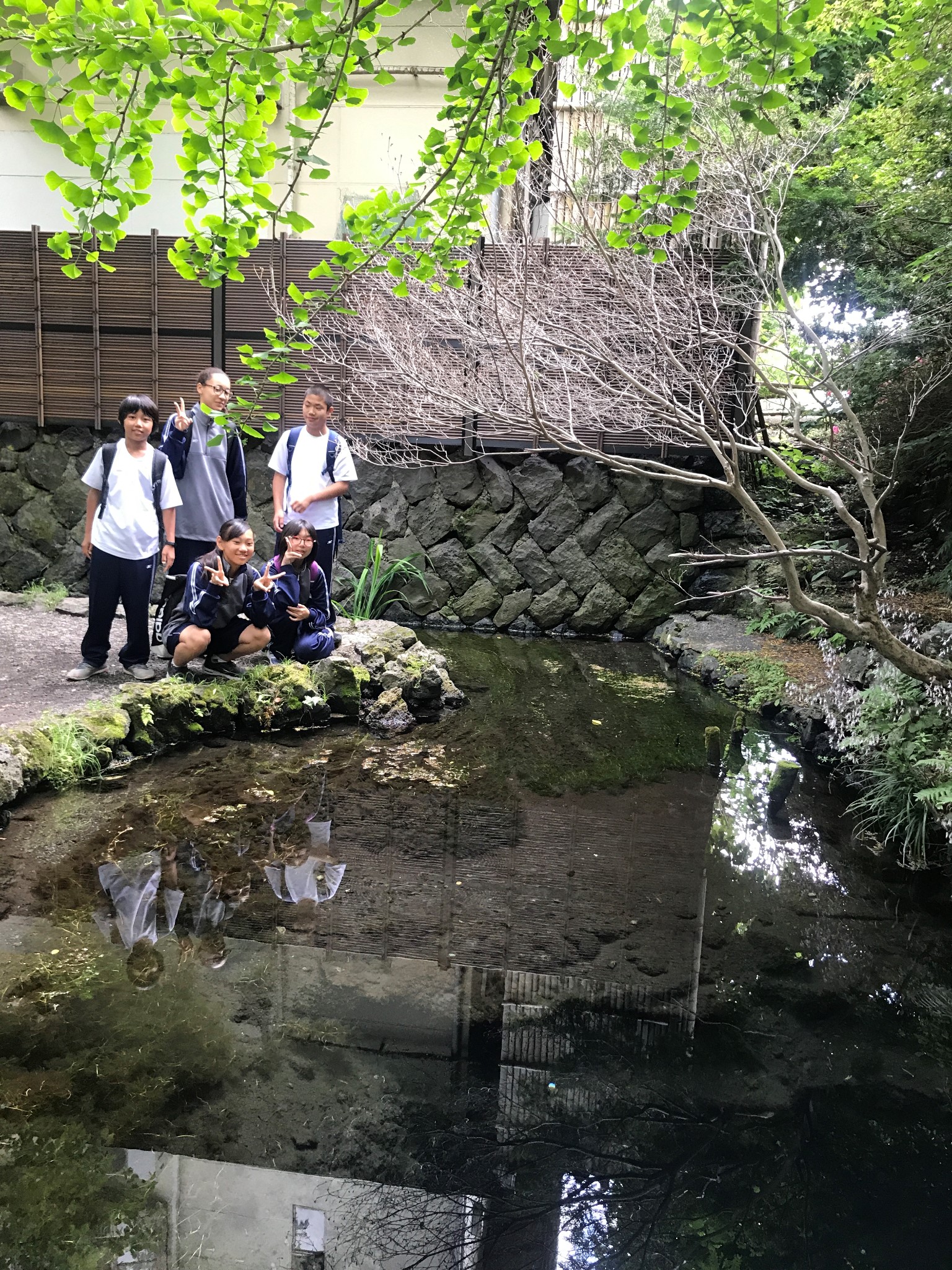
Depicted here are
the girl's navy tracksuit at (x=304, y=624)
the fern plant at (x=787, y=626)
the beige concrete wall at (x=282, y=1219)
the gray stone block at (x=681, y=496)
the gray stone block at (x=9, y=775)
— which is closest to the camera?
the beige concrete wall at (x=282, y=1219)

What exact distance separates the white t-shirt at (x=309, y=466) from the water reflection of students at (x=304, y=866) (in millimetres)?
2269

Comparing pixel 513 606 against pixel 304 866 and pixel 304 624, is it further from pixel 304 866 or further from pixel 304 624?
pixel 304 866

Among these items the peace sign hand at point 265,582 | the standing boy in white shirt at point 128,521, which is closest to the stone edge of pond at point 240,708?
the standing boy in white shirt at point 128,521

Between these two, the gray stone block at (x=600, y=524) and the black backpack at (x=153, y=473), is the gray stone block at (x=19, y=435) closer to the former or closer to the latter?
the black backpack at (x=153, y=473)

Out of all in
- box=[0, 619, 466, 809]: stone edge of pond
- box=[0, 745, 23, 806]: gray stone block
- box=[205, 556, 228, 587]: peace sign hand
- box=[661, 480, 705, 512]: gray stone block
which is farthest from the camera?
box=[661, 480, 705, 512]: gray stone block

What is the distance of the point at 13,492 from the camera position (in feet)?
30.8

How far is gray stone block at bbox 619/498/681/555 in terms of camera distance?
935 centimetres

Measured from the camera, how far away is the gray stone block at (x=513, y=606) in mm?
9477

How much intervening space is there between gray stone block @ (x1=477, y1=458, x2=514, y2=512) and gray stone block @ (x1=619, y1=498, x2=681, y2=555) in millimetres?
1222

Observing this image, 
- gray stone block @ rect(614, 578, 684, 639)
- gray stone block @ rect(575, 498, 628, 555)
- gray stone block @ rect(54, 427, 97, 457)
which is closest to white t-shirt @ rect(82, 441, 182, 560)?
gray stone block @ rect(54, 427, 97, 457)

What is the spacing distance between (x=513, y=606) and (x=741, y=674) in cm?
297

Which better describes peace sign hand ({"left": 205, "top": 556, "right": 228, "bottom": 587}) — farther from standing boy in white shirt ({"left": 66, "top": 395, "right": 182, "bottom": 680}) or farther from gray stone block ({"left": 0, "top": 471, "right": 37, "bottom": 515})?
gray stone block ({"left": 0, "top": 471, "right": 37, "bottom": 515})

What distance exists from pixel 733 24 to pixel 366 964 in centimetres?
274

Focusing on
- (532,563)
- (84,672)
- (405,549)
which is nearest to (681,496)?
(532,563)
